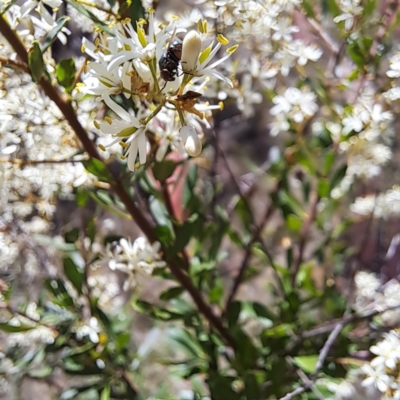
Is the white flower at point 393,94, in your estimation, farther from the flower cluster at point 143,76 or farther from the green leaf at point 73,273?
the green leaf at point 73,273

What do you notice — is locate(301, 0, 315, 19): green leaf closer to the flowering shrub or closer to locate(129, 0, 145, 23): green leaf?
the flowering shrub

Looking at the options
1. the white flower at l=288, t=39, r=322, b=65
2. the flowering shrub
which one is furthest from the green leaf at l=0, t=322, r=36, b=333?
the white flower at l=288, t=39, r=322, b=65

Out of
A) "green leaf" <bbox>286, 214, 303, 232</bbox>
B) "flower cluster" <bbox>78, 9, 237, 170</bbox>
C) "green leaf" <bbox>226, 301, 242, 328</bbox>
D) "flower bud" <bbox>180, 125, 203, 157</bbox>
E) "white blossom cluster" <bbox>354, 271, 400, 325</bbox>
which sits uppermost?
"flower cluster" <bbox>78, 9, 237, 170</bbox>

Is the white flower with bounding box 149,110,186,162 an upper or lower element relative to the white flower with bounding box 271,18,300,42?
lower

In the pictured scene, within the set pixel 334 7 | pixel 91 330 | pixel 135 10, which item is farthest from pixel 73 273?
pixel 334 7

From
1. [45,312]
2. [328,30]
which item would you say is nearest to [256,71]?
[328,30]

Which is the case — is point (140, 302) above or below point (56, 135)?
below

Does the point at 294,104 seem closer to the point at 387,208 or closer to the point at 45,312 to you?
the point at 387,208

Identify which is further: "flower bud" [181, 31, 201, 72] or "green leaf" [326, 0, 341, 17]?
"green leaf" [326, 0, 341, 17]
